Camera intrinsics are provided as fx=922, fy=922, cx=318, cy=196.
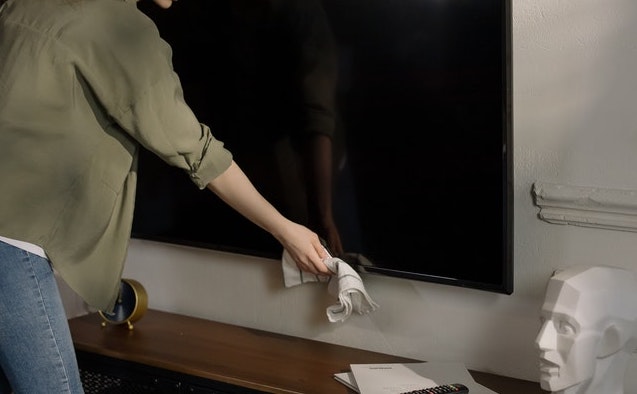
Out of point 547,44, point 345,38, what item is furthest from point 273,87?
point 547,44

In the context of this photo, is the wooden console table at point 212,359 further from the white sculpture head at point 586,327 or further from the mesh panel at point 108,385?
the white sculpture head at point 586,327

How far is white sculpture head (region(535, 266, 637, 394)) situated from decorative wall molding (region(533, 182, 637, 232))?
156 millimetres

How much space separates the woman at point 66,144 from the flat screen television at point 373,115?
419mm

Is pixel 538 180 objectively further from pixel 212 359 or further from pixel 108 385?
pixel 108 385

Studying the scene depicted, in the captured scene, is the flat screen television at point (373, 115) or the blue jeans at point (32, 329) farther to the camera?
the flat screen television at point (373, 115)

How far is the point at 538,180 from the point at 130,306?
1234mm

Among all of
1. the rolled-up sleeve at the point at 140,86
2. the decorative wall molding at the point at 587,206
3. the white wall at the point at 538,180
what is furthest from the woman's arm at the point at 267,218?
the decorative wall molding at the point at 587,206

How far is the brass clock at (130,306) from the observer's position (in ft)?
8.67

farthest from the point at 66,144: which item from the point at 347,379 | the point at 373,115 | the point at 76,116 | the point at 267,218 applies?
the point at 347,379

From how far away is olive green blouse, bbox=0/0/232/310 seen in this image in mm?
1742

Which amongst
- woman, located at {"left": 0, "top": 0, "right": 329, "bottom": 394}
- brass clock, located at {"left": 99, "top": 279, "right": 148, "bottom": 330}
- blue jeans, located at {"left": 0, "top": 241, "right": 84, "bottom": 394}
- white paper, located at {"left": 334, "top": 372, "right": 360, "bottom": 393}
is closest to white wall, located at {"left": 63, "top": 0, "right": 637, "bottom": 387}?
white paper, located at {"left": 334, "top": 372, "right": 360, "bottom": 393}

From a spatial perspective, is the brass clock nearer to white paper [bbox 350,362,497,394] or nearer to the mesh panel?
the mesh panel

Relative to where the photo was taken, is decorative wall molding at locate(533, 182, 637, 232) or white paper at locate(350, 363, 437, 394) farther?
white paper at locate(350, 363, 437, 394)

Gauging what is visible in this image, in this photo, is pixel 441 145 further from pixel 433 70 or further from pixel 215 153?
pixel 215 153
